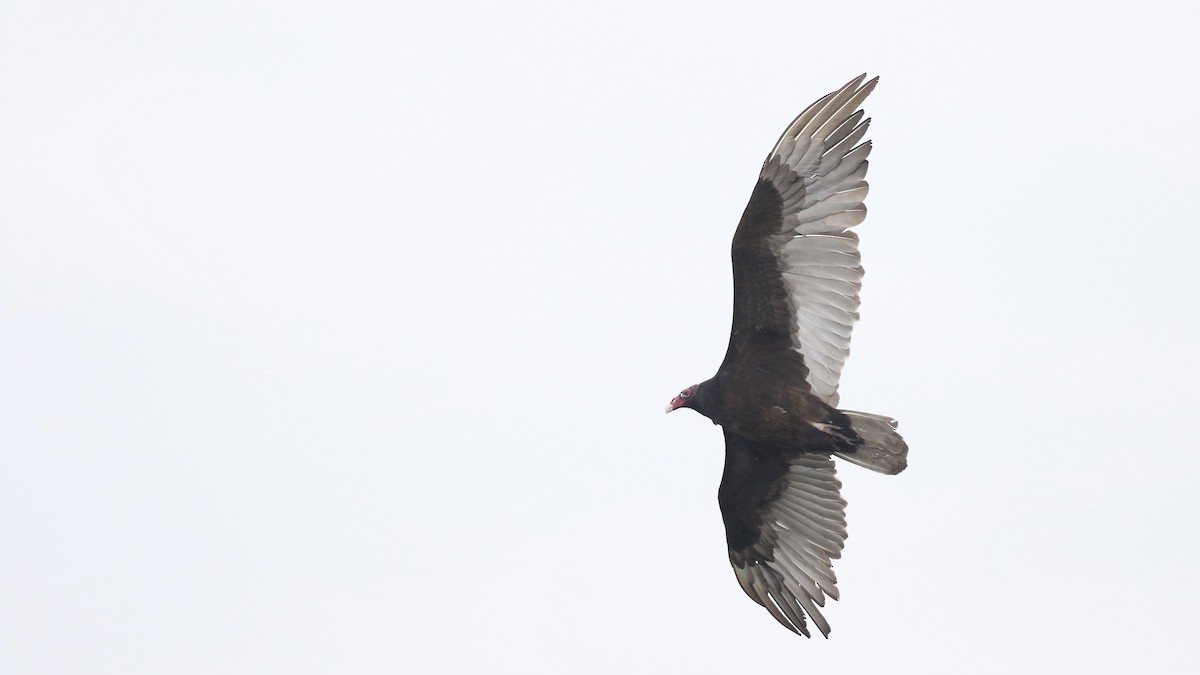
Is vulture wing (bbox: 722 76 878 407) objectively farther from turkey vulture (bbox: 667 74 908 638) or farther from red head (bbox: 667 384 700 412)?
red head (bbox: 667 384 700 412)

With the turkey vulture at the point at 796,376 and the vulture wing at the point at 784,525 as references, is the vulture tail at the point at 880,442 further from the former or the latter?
the vulture wing at the point at 784,525

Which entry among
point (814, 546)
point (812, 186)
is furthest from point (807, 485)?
point (812, 186)

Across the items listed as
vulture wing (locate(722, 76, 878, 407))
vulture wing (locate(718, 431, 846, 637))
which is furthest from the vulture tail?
vulture wing (locate(718, 431, 846, 637))

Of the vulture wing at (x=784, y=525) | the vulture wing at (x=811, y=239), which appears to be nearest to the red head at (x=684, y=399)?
the vulture wing at (x=784, y=525)

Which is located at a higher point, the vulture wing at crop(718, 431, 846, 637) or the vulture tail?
the vulture tail

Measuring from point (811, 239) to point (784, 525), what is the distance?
2.98m

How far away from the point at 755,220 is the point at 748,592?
3.63 metres

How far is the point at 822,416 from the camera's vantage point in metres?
13.3

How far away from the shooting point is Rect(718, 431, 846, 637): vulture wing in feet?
46.3

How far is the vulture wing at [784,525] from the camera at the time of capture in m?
14.1

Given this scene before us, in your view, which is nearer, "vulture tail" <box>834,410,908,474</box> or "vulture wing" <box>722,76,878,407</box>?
"vulture wing" <box>722,76,878,407</box>

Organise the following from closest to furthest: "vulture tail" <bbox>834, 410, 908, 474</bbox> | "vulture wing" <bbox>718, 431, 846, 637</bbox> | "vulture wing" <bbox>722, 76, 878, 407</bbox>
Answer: "vulture wing" <bbox>722, 76, 878, 407</bbox>, "vulture tail" <bbox>834, 410, 908, 474</bbox>, "vulture wing" <bbox>718, 431, 846, 637</bbox>

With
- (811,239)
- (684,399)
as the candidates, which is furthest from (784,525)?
(811,239)

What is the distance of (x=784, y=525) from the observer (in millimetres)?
14328
